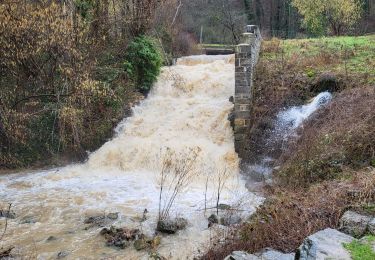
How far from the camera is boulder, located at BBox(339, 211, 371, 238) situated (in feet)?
17.3

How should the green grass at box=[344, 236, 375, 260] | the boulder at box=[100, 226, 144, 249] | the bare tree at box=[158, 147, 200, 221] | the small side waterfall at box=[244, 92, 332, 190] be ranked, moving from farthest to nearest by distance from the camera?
the small side waterfall at box=[244, 92, 332, 190] → the bare tree at box=[158, 147, 200, 221] → the boulder at box=[100, 226, 144, 249] → the green grass at box=[344, 236, 375, 260]

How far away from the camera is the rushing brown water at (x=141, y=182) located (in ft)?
25.9

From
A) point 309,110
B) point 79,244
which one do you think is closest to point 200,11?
point 309,110

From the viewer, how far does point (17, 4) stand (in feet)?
32.5

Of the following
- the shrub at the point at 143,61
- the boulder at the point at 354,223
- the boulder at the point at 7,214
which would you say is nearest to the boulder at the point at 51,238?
the boulder at the point at 7,214

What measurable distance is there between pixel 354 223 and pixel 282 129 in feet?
22.7

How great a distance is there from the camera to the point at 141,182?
11375 mm

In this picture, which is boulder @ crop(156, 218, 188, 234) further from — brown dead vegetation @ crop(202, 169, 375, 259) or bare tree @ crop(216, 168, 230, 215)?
brown dead vegetation @ crop(202, 169, 375, 259)

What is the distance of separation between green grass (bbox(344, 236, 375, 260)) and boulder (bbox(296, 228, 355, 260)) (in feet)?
0.19

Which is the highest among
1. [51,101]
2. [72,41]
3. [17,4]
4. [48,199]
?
[17,4]

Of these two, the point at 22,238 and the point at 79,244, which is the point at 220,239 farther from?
the point at 22,238

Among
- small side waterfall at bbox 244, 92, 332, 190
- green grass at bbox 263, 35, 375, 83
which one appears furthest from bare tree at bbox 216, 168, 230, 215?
green grass at bbox 263, 35, 375, 83

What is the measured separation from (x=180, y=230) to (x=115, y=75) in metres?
8.03

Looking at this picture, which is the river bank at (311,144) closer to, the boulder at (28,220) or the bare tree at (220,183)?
the bare tree at (220,183)
